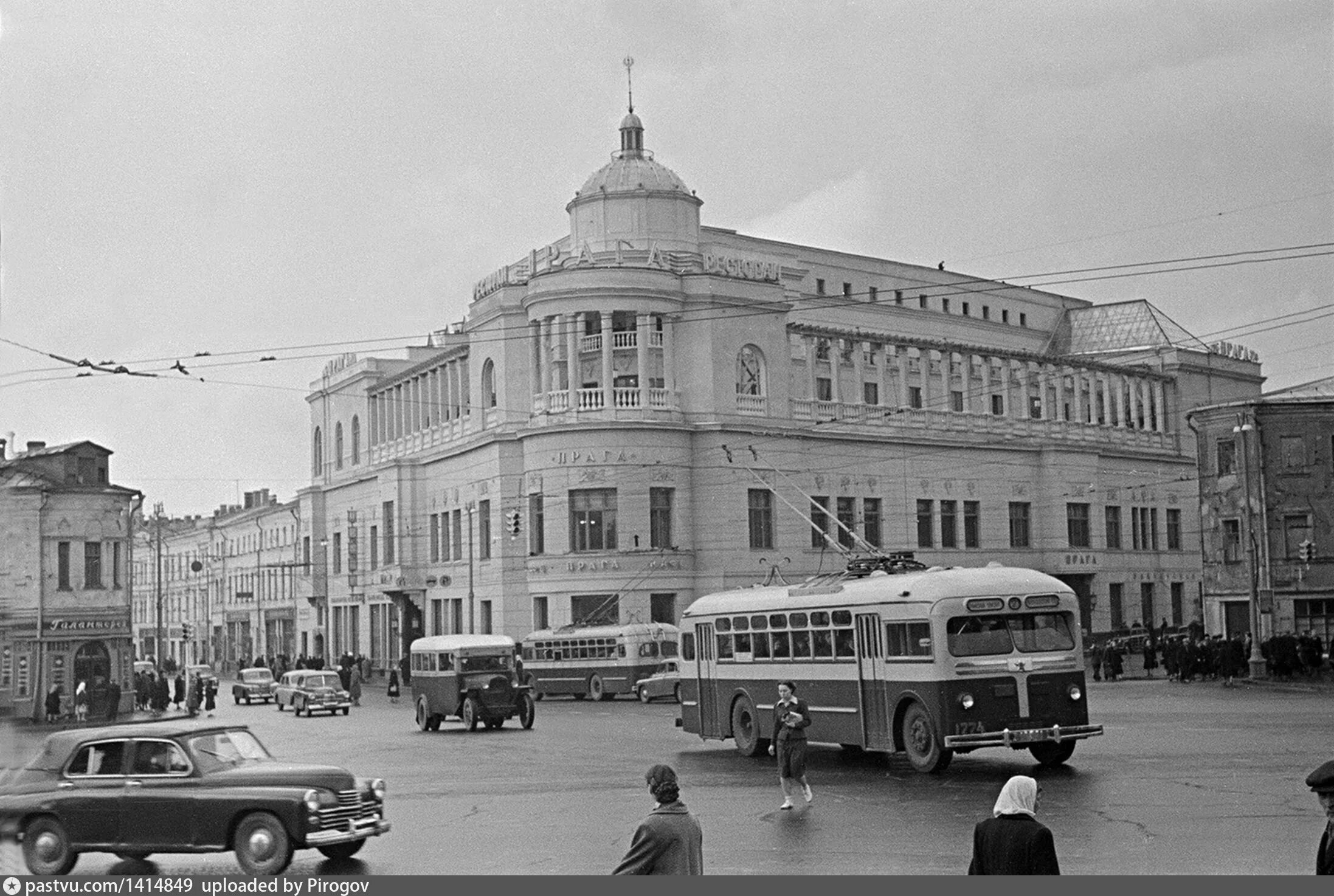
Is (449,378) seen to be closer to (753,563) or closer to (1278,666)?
(753,563)

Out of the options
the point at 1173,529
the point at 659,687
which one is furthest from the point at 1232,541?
the point at 1173,529

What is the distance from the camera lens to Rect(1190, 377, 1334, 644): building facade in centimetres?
5097

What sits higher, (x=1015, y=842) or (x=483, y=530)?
(x=483, y=530)

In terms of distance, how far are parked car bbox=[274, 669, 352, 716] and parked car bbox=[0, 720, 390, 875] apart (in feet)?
104

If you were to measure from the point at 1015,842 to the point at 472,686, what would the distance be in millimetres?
28651

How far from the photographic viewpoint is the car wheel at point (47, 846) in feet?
46.0

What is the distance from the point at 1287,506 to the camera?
51625 millimetres

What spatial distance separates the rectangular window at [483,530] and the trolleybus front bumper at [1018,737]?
1725 inches

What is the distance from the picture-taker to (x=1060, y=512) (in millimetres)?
74375

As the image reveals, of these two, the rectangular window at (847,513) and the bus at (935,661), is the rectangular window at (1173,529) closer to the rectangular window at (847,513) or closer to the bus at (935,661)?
the rectangular window at (847,513)

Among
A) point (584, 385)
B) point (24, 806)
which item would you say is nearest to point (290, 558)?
point (584, 385)

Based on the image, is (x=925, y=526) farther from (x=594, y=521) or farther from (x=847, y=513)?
(x=594, y=521)

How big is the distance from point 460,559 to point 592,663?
17.4 m

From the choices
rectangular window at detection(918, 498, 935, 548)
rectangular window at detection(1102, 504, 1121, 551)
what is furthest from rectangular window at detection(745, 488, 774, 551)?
rectangular window at detection(1102, 504, 1121, 551)
